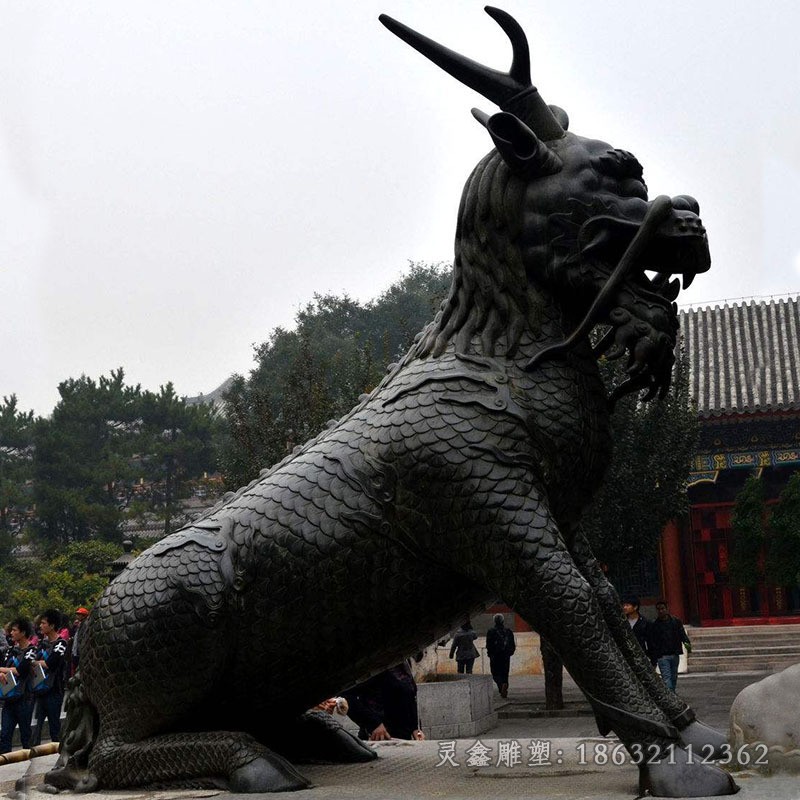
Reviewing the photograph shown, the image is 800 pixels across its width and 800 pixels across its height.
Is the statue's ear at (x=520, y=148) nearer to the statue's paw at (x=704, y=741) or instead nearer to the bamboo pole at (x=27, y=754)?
the statue's paw at (x=704, y=741)

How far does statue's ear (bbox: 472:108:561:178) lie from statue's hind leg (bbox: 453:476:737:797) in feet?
3.38

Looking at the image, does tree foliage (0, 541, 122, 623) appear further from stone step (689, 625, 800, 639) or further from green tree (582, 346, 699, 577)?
green tree (582, 346, 699, 577)

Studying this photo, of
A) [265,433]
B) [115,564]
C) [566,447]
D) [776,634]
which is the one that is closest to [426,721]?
[265,433]

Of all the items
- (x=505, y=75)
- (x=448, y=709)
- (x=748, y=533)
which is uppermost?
(x=505, y=75)

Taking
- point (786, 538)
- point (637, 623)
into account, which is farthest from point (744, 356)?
point (637, 623)

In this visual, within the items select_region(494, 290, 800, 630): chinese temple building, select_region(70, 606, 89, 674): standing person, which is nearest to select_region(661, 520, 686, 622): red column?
select_region(494, 290, 800, 630): chinese temple building

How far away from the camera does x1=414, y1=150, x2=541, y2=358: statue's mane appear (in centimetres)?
390

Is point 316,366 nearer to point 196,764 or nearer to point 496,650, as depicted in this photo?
point 496,650

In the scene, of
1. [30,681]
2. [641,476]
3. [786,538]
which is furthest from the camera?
[786,538]

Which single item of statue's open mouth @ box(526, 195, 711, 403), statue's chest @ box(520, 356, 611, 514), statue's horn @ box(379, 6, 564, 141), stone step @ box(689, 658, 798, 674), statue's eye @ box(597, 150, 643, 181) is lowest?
stone step @ box(689, 658, 798, 674)

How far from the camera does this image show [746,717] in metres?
3.81

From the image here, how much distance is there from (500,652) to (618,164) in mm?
15368

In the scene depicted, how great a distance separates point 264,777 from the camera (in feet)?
12.5

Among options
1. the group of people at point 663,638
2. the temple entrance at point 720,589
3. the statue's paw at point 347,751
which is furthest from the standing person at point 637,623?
the temple entrance at point 720,589
